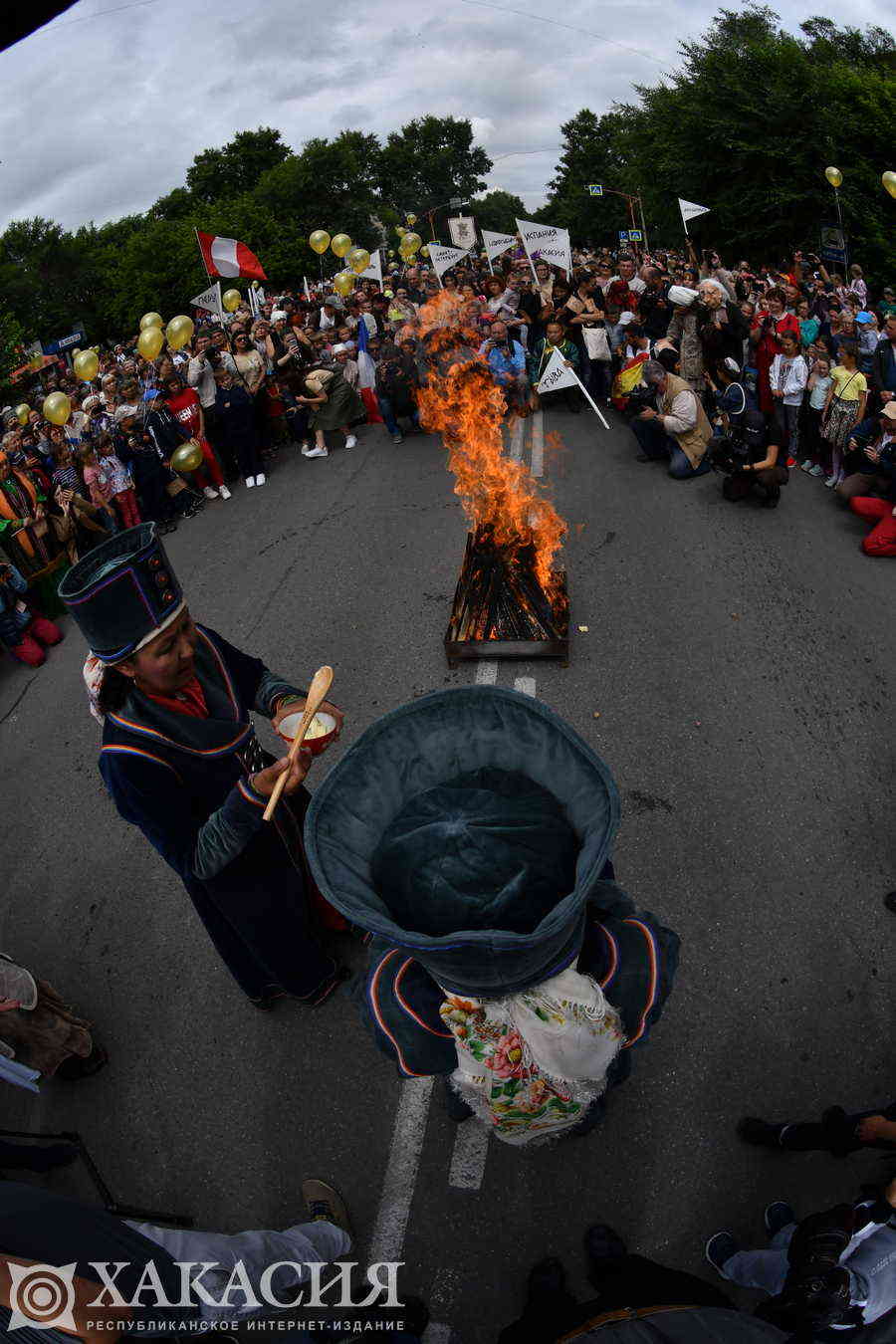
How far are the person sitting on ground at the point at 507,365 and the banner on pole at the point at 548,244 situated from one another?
6.02ft

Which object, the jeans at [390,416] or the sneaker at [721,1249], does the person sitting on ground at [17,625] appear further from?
the sneaker at [721,1249]

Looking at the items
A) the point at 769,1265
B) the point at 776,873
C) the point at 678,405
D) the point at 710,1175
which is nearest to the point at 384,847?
the point at 769,1265

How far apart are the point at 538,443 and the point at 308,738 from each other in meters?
8.72

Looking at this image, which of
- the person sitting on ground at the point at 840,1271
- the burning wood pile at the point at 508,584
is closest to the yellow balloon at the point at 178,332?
the burning wood pile at the point at 508,584

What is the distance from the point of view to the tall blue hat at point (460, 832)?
5.33 feet

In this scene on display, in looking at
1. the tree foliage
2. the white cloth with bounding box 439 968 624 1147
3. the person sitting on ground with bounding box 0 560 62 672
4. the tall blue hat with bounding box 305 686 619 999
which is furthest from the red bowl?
the tree foliage

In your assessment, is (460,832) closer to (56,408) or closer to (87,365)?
(56,408)

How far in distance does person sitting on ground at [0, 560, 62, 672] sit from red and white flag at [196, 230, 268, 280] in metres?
7.91

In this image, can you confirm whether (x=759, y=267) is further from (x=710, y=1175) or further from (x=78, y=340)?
(x=78, y=340)

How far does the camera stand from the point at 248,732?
327cm

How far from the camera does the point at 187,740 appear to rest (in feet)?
9.75

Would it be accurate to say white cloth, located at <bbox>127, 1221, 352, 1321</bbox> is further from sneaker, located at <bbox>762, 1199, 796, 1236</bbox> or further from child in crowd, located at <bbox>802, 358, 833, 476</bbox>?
child in crowd, located at <bbox>802, 358, 833, 476</bbox>

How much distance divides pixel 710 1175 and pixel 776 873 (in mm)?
1747

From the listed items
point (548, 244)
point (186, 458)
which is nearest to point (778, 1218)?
point (186, 458)
